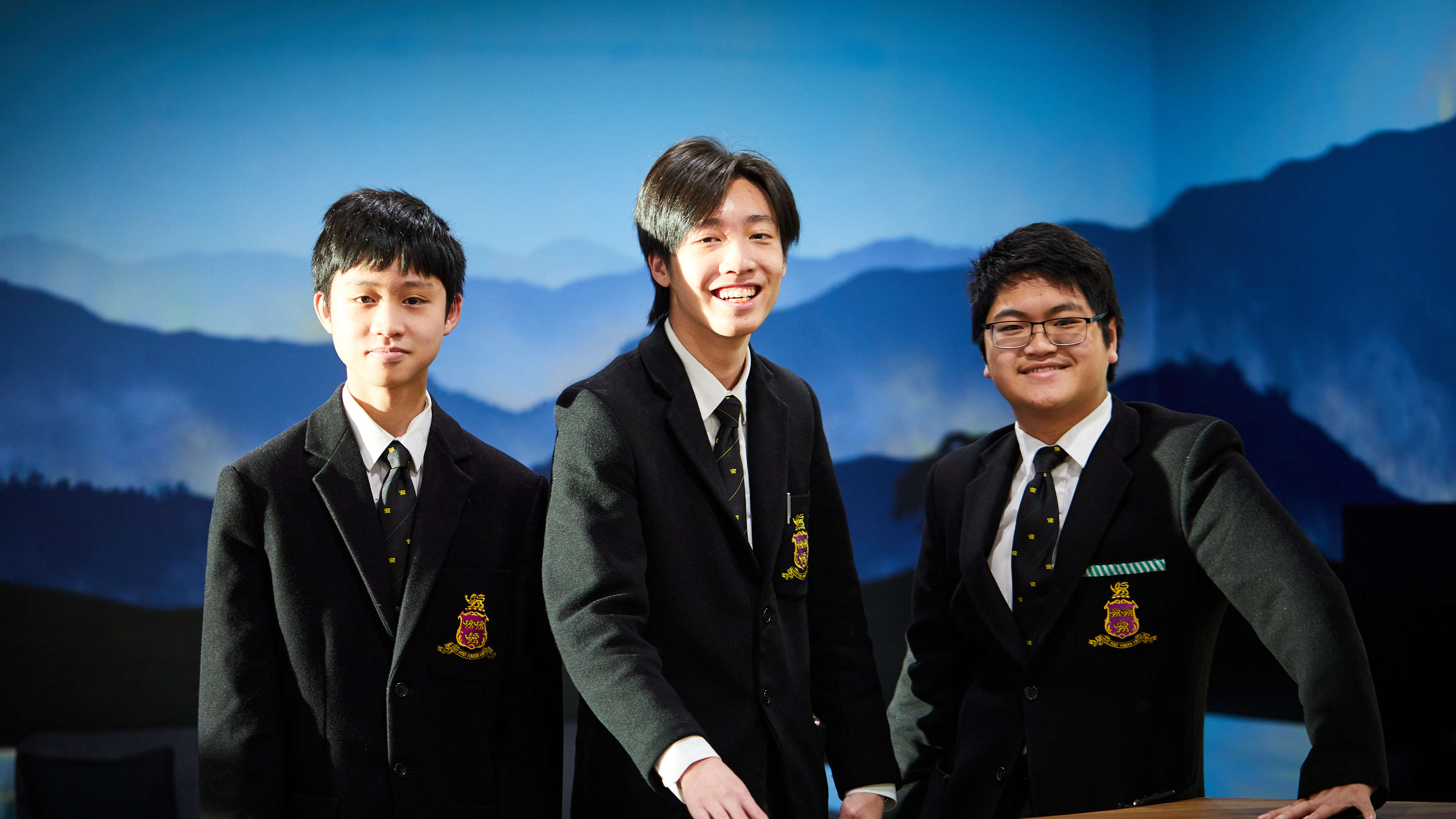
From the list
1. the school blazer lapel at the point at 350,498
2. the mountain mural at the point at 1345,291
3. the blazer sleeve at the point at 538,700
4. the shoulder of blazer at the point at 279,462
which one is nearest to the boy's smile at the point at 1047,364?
the blazer sleeve at the point at 538,700

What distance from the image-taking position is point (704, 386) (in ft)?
5.32

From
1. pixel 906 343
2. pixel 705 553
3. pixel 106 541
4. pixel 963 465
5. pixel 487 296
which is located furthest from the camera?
pixel 906 343

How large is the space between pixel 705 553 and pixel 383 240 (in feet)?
2.63

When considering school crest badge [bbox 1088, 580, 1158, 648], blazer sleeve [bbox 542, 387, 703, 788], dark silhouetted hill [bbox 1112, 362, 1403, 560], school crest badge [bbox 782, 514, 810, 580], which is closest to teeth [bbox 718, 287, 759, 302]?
blazer sleeve [bbox 542, 387, 703, 788]

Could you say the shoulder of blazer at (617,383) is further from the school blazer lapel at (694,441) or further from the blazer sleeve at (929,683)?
the blazer sleeve at (929,683)

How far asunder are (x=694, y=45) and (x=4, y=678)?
3.51 meters

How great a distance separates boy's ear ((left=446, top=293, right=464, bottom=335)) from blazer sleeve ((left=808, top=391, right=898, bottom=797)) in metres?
0.67

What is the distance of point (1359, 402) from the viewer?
3.84 meters

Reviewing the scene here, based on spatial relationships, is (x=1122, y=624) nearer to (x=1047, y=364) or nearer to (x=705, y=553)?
(x=1047, y=364)

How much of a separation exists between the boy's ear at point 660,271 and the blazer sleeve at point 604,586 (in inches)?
9.4

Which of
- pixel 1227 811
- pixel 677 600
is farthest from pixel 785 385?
pixel 1227 811

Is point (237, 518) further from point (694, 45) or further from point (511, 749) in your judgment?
point (694, 45)

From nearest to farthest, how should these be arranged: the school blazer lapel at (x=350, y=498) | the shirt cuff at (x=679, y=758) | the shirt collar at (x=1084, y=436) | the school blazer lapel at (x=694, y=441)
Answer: the shirt cuff at (x=679, y=758) → the school blazer lapel at (x=694, y=441) → the school blazer lapel at (x=350, y=498) → the shirt collar at (x=1084, y=436)

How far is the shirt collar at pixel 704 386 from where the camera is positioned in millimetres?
1614
